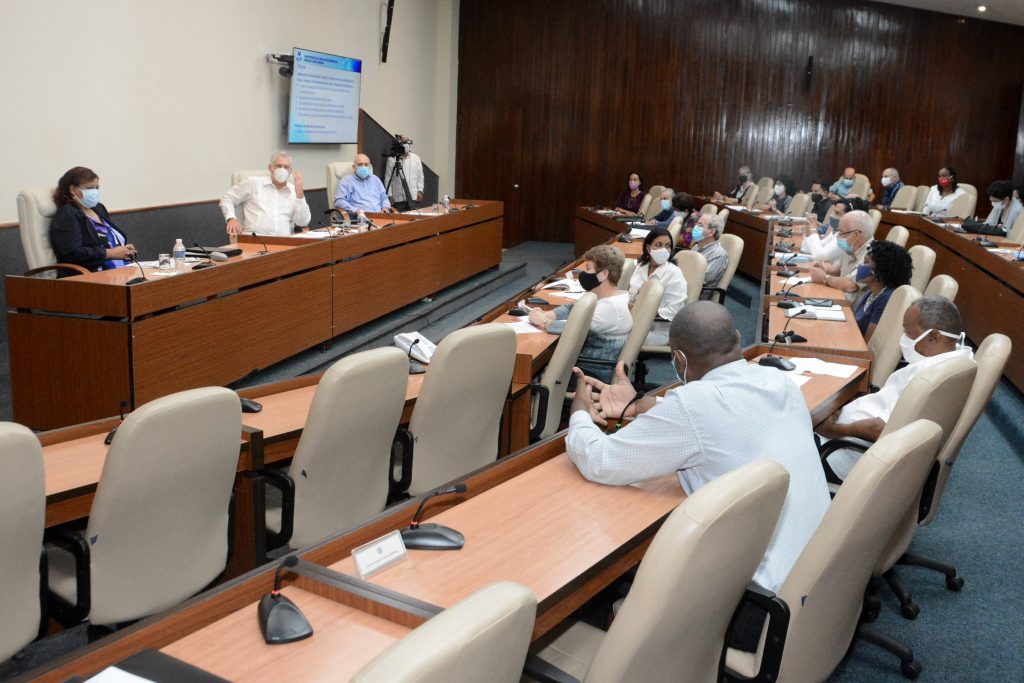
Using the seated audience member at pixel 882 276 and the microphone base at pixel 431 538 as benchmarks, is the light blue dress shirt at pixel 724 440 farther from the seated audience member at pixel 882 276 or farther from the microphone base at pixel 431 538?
the seated audience member at pixel 882 276

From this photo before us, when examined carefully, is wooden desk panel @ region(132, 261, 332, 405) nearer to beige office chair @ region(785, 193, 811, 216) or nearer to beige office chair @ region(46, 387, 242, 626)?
beige office chair @ region(46, 387, 242, 626)

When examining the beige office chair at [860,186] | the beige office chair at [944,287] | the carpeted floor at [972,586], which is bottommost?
the carpeted floor at [972,586]

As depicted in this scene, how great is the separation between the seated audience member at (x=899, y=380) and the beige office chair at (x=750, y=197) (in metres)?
9.08

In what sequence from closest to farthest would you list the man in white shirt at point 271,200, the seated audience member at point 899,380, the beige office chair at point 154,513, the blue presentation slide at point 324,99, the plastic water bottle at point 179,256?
the beige office chair at point 154,513 → the seated audience member at point 899,380 → the plastic water bottle at point 179,256 → the man in white shirt at point 271,200 → the blue presentation slide at point 324,99

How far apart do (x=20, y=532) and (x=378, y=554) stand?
816 mm

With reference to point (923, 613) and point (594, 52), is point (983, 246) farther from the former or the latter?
point (594, 52)

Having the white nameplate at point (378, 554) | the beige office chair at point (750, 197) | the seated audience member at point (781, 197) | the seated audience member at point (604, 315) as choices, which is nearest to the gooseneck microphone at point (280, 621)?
the white nameplate at point (378, 554)

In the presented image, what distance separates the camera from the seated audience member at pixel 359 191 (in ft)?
28.9

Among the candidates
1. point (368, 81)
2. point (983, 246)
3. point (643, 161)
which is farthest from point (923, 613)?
point (643, 161)

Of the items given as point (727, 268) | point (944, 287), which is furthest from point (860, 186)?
point (944, 287)

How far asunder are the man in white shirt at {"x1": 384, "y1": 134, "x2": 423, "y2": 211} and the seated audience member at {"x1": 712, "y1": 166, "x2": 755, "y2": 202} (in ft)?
13.8

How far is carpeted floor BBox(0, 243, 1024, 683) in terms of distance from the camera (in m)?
2.86

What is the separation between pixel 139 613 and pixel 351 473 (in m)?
0.72

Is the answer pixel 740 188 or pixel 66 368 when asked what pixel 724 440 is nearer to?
pixel 66 368
